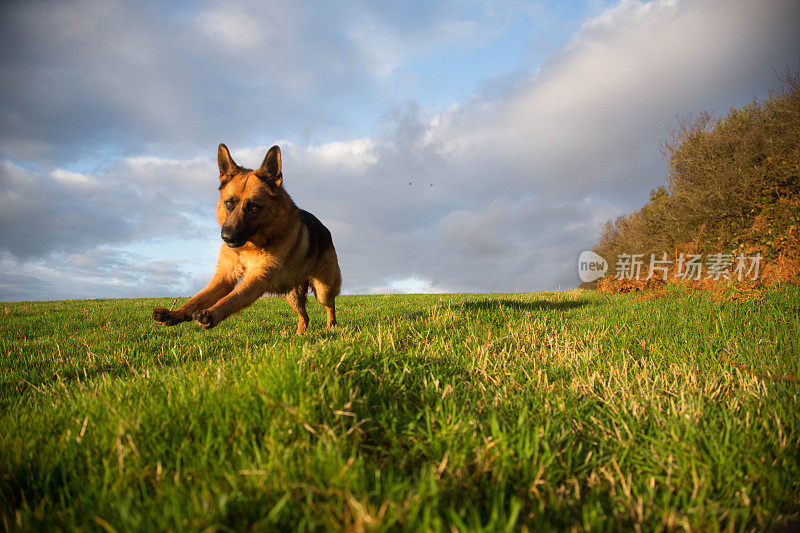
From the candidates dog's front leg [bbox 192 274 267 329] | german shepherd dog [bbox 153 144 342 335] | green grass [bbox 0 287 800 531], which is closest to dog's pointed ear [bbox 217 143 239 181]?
german shepherd dog [bbox 153 144 342 335]

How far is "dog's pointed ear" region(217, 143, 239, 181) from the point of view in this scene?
18.1ft

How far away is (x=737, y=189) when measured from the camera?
58.6 ft

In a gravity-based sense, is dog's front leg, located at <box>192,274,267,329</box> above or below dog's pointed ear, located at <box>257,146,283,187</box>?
below

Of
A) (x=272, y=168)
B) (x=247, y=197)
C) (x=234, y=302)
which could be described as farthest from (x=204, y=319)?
(x=272, y=168)

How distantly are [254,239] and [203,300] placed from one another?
41.5 inches

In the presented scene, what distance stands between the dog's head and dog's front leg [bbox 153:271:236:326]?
0.80 m

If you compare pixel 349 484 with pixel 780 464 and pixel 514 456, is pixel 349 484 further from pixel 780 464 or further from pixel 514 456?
pixel 780 464

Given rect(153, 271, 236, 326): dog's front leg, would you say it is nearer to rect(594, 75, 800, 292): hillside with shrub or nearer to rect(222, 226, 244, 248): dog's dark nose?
rect(222, 226, 244, 248): dog's dark nose

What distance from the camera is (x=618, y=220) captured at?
3362cm

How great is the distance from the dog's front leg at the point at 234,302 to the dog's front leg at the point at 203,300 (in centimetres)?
16

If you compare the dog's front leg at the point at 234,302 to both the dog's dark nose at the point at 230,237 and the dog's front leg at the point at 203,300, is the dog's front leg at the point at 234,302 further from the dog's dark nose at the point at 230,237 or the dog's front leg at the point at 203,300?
the dog's dark nose at the point at 230,237

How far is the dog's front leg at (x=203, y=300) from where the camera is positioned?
390 cm

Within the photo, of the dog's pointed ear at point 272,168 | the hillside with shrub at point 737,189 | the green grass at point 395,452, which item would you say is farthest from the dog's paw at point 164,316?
the hillside with shrub at point 737,189

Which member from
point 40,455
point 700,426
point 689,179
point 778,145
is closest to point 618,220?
point 689,179
